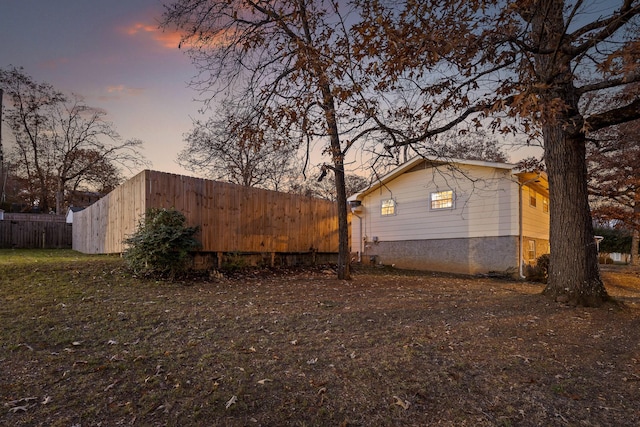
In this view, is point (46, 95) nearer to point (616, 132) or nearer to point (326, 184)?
point (326, 184)

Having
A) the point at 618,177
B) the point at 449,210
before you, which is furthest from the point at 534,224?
the point at 618,177

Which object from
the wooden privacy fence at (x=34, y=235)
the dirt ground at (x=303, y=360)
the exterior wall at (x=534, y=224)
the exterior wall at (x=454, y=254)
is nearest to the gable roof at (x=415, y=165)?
the exterior wall at (x=534, y=224)

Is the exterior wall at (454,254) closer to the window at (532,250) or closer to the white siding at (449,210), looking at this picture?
the white siding at (449,210)

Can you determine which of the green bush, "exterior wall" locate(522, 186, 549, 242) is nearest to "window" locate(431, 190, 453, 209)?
"exterior wall" locate(522, 186, 549, 242)

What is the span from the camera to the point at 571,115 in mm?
5742

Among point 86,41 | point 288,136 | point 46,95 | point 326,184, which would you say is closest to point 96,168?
point 46,95

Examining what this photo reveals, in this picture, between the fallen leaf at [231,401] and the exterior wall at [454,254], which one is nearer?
the fallen leaf at [231,401]

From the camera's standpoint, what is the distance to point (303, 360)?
3.61 metres

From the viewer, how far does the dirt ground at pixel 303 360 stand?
266 centimetres

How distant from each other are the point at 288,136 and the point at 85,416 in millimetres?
4949

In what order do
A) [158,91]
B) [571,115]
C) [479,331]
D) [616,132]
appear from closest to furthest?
1. [479,331]
2. [571,115]
3. [158,91]
4. [616,132]

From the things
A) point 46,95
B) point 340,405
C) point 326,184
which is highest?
point 46,95

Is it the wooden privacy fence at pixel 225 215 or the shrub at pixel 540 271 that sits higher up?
the wooden privacy fence at pixel 225 215

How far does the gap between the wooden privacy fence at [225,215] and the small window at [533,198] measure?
7.18 metres
